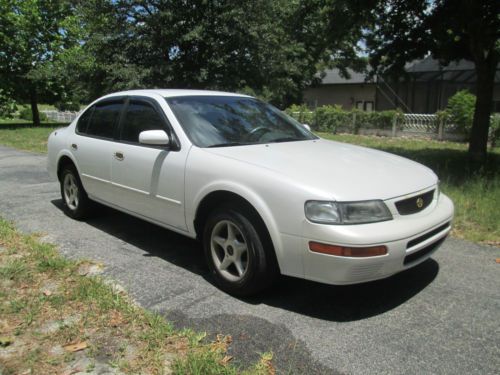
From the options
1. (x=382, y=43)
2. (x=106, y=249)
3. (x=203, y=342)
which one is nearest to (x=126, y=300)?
(x=203, y=342)

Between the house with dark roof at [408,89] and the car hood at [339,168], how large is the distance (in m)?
18.8

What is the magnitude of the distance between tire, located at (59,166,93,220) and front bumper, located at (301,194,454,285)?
3.42 m

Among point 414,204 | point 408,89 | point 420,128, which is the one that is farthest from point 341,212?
point 408,89

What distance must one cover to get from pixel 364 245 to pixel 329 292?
2.91 feet

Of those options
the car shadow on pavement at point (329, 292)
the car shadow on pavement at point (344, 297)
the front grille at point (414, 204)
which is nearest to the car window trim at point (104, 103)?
the car shadow on pavement at point (329, 292)

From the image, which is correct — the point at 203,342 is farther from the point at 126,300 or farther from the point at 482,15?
the point at 482,15

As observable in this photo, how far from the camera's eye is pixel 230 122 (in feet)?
13.9

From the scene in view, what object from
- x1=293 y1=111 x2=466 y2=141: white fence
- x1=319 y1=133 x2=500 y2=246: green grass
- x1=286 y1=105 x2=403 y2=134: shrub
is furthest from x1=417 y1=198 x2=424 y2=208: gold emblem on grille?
x1=286 y1=105 x2=403 y2=134: shrub

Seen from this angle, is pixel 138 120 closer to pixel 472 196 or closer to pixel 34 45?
pixel 472 196

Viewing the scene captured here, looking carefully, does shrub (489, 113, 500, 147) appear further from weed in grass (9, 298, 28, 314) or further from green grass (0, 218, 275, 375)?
weed in grass (9, 298, 28, 314)

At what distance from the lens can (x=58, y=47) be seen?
26469 millimetres

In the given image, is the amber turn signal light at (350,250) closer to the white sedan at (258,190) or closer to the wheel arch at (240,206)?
the white sedan at (258,190)

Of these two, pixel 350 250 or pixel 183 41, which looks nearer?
pixel 350 250

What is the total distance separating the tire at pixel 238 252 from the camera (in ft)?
10.6
